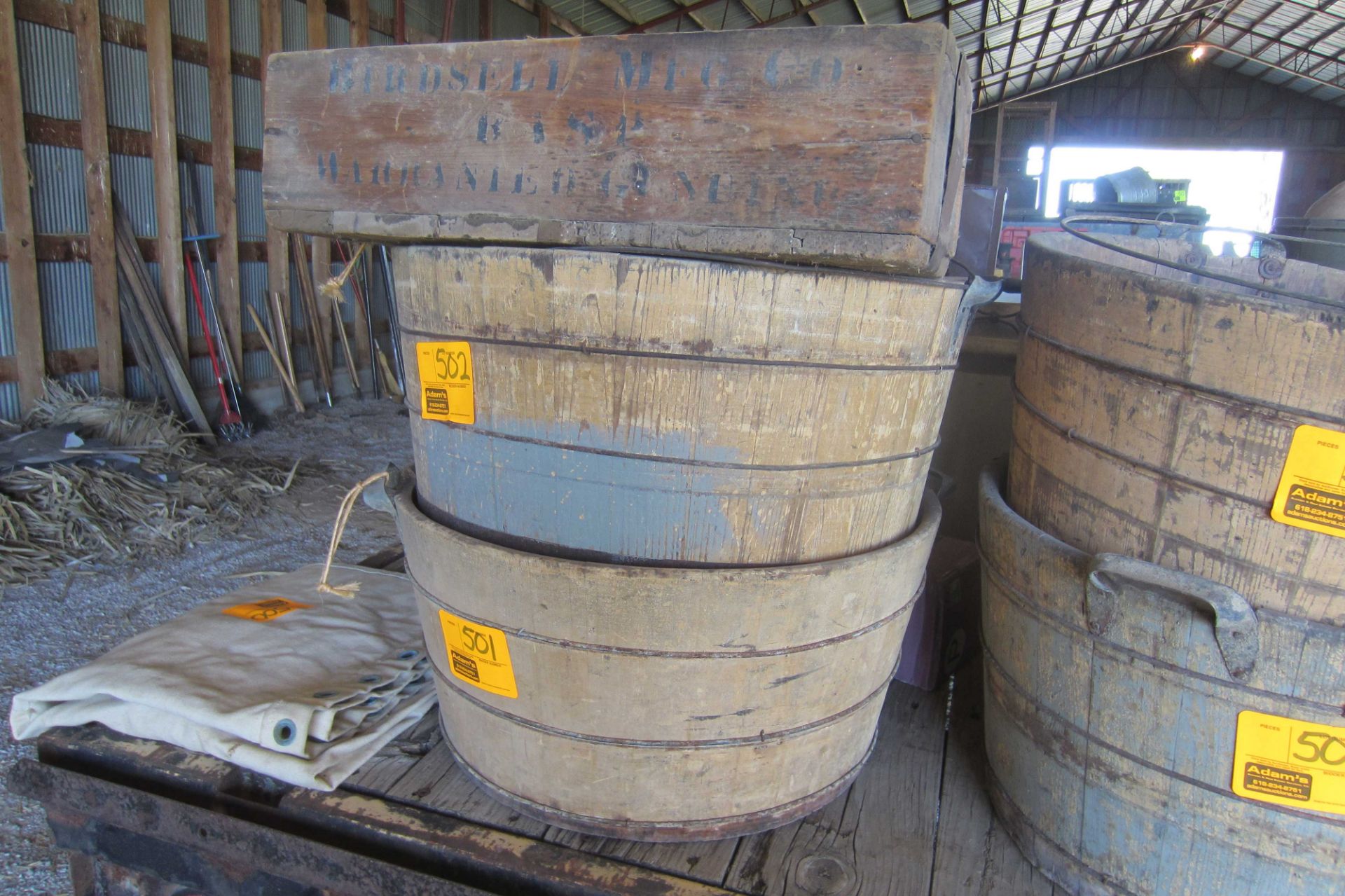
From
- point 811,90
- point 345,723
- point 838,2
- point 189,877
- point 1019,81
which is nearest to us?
point 811,90

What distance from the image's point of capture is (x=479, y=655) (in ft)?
4.51

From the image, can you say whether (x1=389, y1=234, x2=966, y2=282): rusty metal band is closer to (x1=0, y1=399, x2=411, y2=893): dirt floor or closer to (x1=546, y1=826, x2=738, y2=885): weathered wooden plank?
(x1=546, y1=826, x2=738, y2=885): weathered wooden plank

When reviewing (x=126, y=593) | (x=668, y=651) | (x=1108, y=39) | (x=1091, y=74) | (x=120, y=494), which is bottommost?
(x=126, y=593)

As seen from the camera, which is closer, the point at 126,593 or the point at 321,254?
the point at 126,593

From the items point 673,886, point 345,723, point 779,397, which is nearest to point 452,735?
point 345,723

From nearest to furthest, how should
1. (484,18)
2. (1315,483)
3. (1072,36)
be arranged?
(1315,483)
(484,18)
(1072,36)

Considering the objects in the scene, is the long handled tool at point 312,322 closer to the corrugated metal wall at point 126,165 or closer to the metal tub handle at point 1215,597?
the corrugated metal wall at point 126,165

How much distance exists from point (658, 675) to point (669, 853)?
0.31 metres

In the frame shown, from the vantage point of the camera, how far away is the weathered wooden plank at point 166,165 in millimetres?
5227

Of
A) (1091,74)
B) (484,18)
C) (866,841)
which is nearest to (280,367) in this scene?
(484,18)

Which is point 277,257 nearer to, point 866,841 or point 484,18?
point 484,18

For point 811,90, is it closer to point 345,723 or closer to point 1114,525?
point 1114,525

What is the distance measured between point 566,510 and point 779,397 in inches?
14.0

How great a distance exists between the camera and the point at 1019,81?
2178 centimetres
